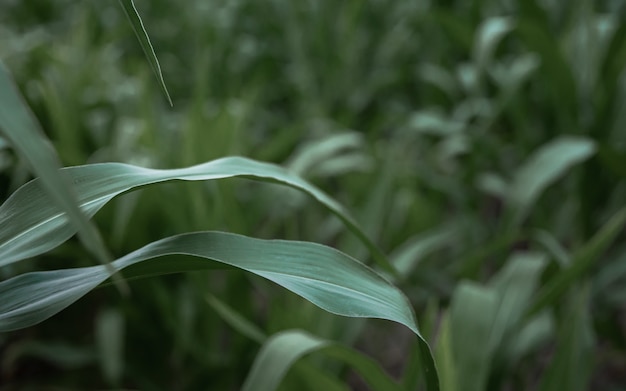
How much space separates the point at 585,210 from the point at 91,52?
3.36ft

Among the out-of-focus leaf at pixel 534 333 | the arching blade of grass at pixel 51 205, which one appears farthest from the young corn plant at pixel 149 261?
the out-of-focus leaf at pixel 534 333

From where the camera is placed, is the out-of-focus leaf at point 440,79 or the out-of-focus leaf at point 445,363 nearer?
the out-of-focus leaf at point 445,363

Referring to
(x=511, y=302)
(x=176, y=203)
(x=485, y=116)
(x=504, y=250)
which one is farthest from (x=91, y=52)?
(x=511, y=302)

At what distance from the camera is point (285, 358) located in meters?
0.48

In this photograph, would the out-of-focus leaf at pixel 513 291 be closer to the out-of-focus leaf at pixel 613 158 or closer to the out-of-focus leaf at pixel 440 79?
the out-of-focus leaf at pixel 613 158

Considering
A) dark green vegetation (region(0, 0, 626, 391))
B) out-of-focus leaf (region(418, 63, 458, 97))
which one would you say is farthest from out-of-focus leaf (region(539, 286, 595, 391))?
out-of-focus leaf (region(418, 63, 458, 97))

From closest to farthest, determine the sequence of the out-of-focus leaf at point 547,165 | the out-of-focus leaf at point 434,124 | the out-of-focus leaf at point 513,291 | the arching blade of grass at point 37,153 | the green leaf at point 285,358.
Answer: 1. the arching blade of grass at point 37,153
2. the green leaf at point 285,358
3. the out-of-focus leaf at point 513,291
4. the out-of-focus leaf at point 547,165
5. the out-of-focus leaf at point 434,124

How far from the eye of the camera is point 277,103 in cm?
171

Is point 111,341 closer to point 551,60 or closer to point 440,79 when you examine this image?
point 551,60

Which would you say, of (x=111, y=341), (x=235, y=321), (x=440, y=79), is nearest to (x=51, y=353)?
(x=111, y=341)

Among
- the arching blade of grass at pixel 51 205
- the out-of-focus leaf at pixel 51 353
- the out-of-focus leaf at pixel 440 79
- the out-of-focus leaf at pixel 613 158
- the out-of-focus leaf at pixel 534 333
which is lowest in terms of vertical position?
the out-of-focus leaf at pixel 534 333

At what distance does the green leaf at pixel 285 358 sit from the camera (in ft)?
1.56

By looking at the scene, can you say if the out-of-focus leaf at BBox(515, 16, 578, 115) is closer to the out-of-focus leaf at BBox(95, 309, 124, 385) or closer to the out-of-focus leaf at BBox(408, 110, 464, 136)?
the out-of-focus leaf at BBox(408, 110, 464, 136)

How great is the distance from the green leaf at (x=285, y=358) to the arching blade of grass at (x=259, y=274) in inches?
5.3
